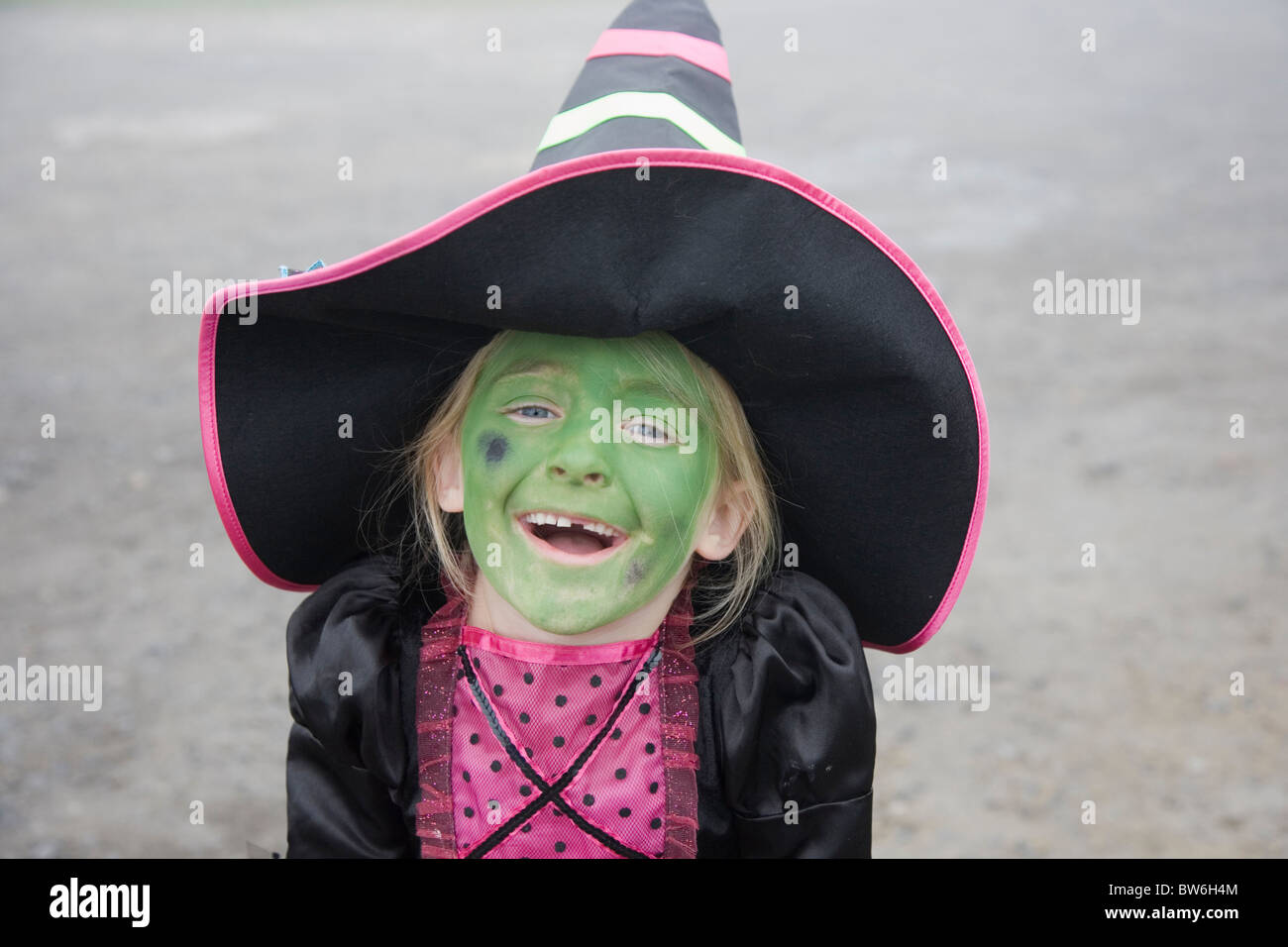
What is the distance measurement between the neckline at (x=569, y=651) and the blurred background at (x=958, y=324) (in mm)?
1828

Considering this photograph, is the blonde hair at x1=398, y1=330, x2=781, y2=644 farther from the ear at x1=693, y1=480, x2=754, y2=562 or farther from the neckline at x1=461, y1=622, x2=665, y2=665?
the neckline at x1=461, y1=622, x2=665, y2=665

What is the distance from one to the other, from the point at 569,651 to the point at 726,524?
0.31 meters

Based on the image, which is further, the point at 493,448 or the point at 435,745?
the point at 435,745

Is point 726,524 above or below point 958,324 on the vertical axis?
below

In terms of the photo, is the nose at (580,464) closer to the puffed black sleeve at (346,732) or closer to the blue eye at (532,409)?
the blue eye at (532,409)

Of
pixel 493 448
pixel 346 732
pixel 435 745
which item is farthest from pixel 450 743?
pixel 493 448

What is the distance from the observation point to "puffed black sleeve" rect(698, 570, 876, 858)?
199 centimetres

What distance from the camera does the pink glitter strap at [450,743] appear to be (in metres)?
2.03

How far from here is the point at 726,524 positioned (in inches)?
83.1

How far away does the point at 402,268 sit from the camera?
1723 millimetres

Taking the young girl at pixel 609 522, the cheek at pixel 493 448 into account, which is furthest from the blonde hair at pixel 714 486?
the cheek at pixel 493 448

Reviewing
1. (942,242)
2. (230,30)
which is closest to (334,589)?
(942,242)

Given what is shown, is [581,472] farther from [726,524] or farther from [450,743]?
[450,743]

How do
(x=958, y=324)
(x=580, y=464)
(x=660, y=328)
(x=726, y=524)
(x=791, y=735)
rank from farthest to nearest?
(x=958, y=324) → (x=726, y=524) → (x=791, y=735) → (x=580, y=464) → (x=660, y=328)
